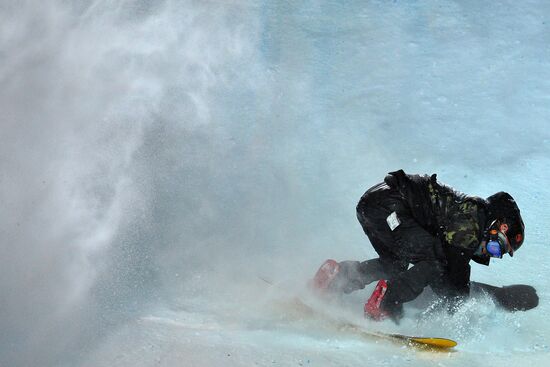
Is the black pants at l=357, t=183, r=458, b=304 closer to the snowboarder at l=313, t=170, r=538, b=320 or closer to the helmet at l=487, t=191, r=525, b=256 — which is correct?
the snowboarder at l=313, t=170, r=538, b=320

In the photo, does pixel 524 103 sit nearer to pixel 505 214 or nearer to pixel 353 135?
pixel 353 135

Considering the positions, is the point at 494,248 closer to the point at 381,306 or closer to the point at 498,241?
the point at 498,241

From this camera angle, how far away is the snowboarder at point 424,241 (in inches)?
155

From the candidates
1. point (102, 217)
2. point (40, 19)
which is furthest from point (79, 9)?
point (102, 217)

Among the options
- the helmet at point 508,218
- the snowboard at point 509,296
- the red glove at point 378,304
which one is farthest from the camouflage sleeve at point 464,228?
the snowboard at point 509,296

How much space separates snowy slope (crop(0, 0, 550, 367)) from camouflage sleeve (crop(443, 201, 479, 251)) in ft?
1.80

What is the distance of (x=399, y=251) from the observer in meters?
4.29

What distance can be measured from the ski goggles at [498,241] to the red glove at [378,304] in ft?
2.19

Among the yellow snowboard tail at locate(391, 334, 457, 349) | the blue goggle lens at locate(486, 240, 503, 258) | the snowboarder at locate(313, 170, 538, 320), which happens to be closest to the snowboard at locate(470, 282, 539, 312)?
the snowboarder at locate(313, 170, 538, 320)

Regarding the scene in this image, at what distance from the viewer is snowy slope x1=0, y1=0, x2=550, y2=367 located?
3965 millimetres

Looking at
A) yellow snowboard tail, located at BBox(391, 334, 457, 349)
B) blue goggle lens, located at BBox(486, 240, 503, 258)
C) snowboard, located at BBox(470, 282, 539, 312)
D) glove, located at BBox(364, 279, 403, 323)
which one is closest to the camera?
yellow snowboard tail, located at BBox(391, 334, 457, 349)

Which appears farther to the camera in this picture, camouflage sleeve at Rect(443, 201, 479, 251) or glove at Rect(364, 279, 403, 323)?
glove at Rect(364, 279, 403, 323)

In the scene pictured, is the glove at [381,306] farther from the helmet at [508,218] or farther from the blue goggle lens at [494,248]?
the helmet at [508,218]

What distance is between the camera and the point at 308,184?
615 cm
